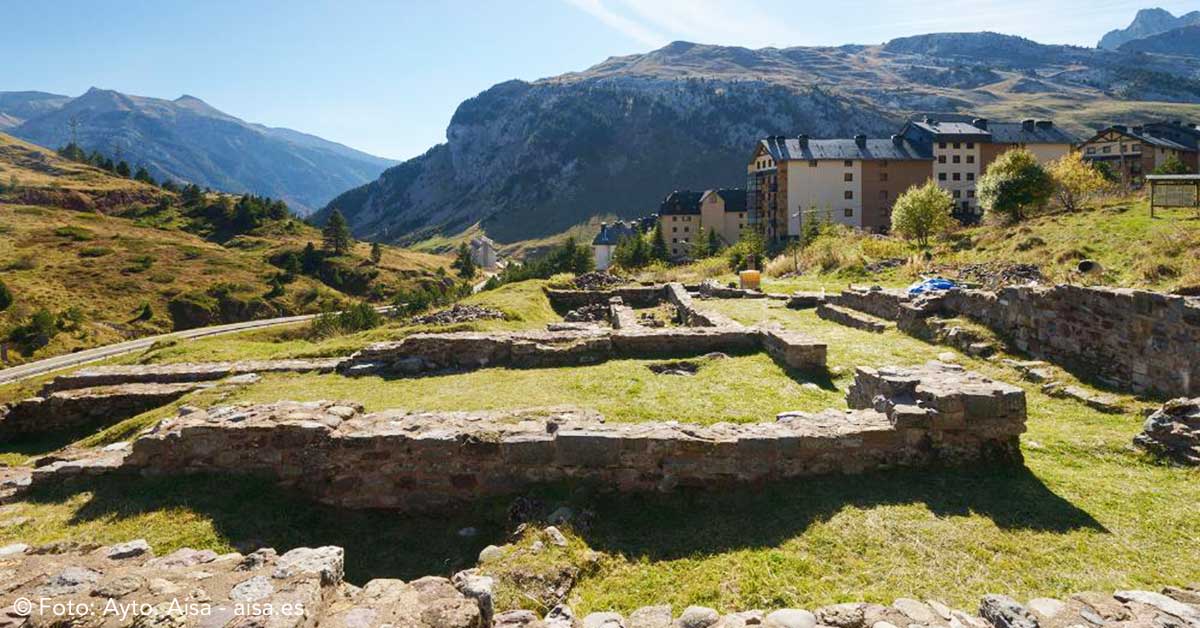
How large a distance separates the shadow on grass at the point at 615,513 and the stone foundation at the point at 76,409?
27.3ft

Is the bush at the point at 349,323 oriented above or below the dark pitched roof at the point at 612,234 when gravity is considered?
below

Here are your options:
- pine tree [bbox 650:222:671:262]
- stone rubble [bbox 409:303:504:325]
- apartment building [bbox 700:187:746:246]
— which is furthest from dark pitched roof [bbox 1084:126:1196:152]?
stone rubble [bbox 409:303:504:325]

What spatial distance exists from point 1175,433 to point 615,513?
8.03 metres

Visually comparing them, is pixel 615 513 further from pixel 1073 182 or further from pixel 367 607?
pixel 1073 182

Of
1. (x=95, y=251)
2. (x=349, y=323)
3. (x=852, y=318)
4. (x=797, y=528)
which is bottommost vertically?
(x=349, y=323)

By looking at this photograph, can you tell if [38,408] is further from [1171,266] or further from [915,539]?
[1171,266]

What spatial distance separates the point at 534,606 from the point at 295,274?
96969 mm

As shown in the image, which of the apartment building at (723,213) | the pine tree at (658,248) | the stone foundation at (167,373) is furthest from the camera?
the apartment building at (723,213)

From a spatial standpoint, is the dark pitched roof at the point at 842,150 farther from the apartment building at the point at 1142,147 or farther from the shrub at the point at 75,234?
the shrub at the point at 75,234

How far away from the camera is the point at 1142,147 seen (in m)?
84.4

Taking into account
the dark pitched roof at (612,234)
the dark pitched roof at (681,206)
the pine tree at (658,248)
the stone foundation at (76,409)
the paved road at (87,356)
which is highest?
the dark pitched roof at (681,206)

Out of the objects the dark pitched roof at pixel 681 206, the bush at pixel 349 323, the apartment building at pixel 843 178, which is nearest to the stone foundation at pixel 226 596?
the bush at pixel 349 323

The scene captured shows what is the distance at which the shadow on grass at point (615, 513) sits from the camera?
293 inches

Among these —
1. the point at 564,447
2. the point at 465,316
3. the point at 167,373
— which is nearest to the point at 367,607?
the point at 564,447
